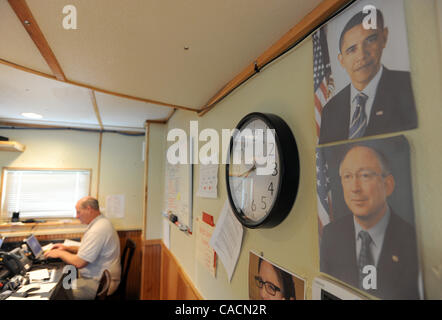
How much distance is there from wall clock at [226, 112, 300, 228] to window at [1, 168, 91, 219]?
2968mm

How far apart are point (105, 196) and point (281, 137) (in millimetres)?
3145

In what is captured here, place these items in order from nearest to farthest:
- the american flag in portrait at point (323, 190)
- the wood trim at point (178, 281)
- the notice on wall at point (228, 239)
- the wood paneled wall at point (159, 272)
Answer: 1. the american flag in portrait at point (323, 190)
2. the notice on wall at point (228, 239)
3. the wood trim at point (178, 281)
4. the wood paneled wall at point (159, 272)

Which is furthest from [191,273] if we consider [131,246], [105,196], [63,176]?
[63,176]

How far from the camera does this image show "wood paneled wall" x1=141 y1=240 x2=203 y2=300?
1886 mm

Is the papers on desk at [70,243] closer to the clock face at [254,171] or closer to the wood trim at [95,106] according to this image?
the wood trim at [95,106]

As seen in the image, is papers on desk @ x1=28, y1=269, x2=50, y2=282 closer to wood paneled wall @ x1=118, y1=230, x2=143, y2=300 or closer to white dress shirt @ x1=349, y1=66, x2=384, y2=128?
wood paneled wall @ x1=118, y1=230, x2=143, y2=300

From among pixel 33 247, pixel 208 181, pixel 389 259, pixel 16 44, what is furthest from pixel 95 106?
pixel 389 259

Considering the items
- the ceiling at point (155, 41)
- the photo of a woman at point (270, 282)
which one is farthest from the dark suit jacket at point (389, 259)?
the ceiling at point (155, 41)

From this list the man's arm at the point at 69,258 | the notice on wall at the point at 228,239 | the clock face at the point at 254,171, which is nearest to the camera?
the clock face at the point at 254,171

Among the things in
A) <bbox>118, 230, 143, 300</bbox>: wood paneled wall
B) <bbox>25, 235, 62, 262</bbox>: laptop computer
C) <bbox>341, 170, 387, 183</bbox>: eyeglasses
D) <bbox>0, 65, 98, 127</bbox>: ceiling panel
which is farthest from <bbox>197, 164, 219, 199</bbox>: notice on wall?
<bbox>118, 230, 143, 300</bbox>: wood paneled wall

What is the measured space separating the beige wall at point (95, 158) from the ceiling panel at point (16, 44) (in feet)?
7.87

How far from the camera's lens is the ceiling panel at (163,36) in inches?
21.6

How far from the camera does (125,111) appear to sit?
2279 millimetres
